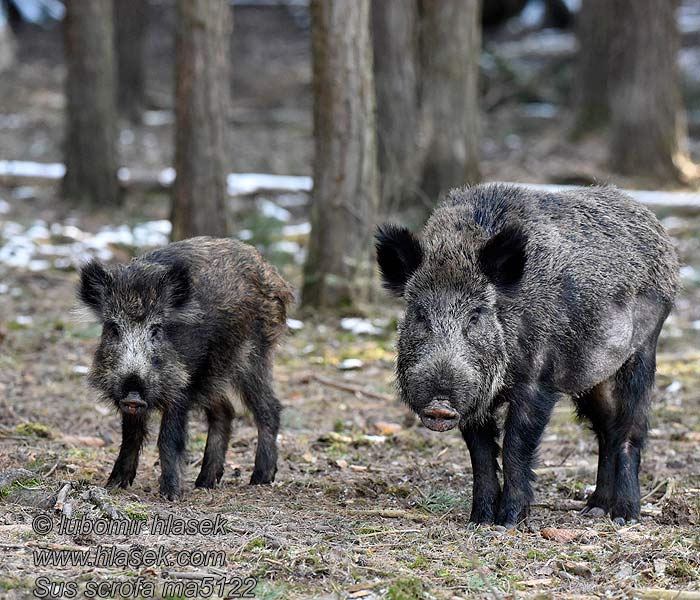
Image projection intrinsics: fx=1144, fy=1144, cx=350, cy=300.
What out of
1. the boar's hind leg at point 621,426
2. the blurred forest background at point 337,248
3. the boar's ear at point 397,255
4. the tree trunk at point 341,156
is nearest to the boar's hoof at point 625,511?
the boar's hind leg at point 621,426

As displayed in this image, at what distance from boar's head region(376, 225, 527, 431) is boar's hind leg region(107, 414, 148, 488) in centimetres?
171

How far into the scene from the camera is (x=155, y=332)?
6887 mm

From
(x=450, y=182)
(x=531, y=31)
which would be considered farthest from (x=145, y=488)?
(x=531, y=31)

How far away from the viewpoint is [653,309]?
7.34 meters

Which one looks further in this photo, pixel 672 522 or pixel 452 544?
pixel 672 522

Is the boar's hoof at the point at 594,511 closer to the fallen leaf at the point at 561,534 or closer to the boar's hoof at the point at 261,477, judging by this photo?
the fallen leaf at the point at 561,534

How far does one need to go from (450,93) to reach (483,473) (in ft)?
29.3

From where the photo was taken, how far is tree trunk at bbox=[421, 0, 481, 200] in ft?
47.3

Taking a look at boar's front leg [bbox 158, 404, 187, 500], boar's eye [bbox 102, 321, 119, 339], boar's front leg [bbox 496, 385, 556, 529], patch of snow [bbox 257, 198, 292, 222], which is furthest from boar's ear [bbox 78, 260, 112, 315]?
patch of snow [bbox 257, 198, 292, 222]

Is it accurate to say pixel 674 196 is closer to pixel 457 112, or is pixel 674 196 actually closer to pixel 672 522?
pixel 457 112

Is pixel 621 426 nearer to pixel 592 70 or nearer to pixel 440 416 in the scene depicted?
pixel 440 416

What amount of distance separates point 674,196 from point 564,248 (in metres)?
10.9

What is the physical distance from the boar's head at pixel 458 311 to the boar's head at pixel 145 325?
4.32 feet

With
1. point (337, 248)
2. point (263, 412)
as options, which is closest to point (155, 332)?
point (263, 412)
